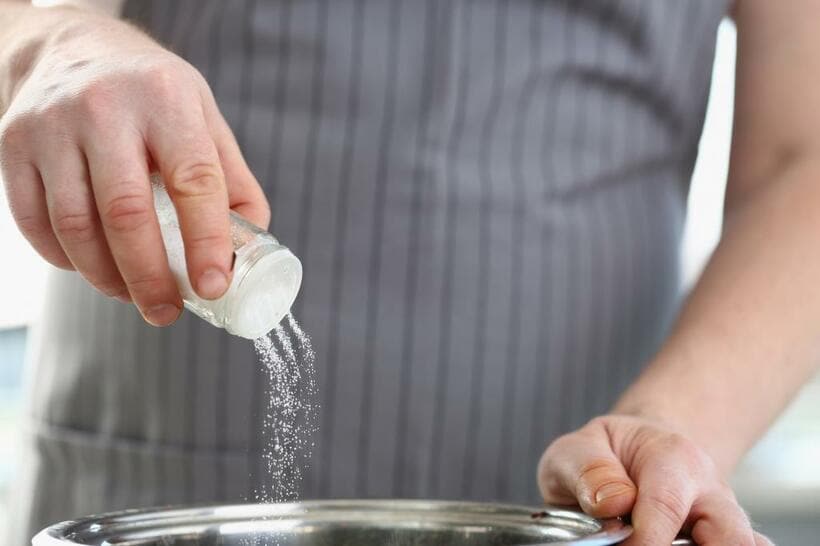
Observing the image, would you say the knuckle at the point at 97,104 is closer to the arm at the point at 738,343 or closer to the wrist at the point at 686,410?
the arm at the point at 738,343

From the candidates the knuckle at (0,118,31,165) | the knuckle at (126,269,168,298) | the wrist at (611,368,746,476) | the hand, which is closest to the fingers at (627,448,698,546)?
the hand

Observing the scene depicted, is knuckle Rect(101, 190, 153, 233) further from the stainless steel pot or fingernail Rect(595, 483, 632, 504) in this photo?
fingernail Rect(595, 483, 632, 504)

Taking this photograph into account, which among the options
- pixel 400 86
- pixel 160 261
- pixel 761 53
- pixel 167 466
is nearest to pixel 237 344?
pixel 167 466

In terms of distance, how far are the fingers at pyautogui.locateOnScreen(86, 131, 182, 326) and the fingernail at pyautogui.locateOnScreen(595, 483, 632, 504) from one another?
0.26 meters

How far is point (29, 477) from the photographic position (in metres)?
1.12

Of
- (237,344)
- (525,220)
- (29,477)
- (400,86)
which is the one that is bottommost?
(29,477)

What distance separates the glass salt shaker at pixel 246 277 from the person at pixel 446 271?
30cm

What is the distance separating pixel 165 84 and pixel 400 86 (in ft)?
1.34

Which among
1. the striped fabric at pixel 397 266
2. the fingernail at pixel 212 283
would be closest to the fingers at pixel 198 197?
the fingernail at pixel 212 283

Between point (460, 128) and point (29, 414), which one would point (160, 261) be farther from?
point (29, 414)

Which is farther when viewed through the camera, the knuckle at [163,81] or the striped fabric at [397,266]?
the striped fabric at [397,266]

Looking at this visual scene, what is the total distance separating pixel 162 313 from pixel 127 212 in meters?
0.06

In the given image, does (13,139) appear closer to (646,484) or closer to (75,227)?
(75,227)

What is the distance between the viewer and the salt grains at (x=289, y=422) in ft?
3.12
